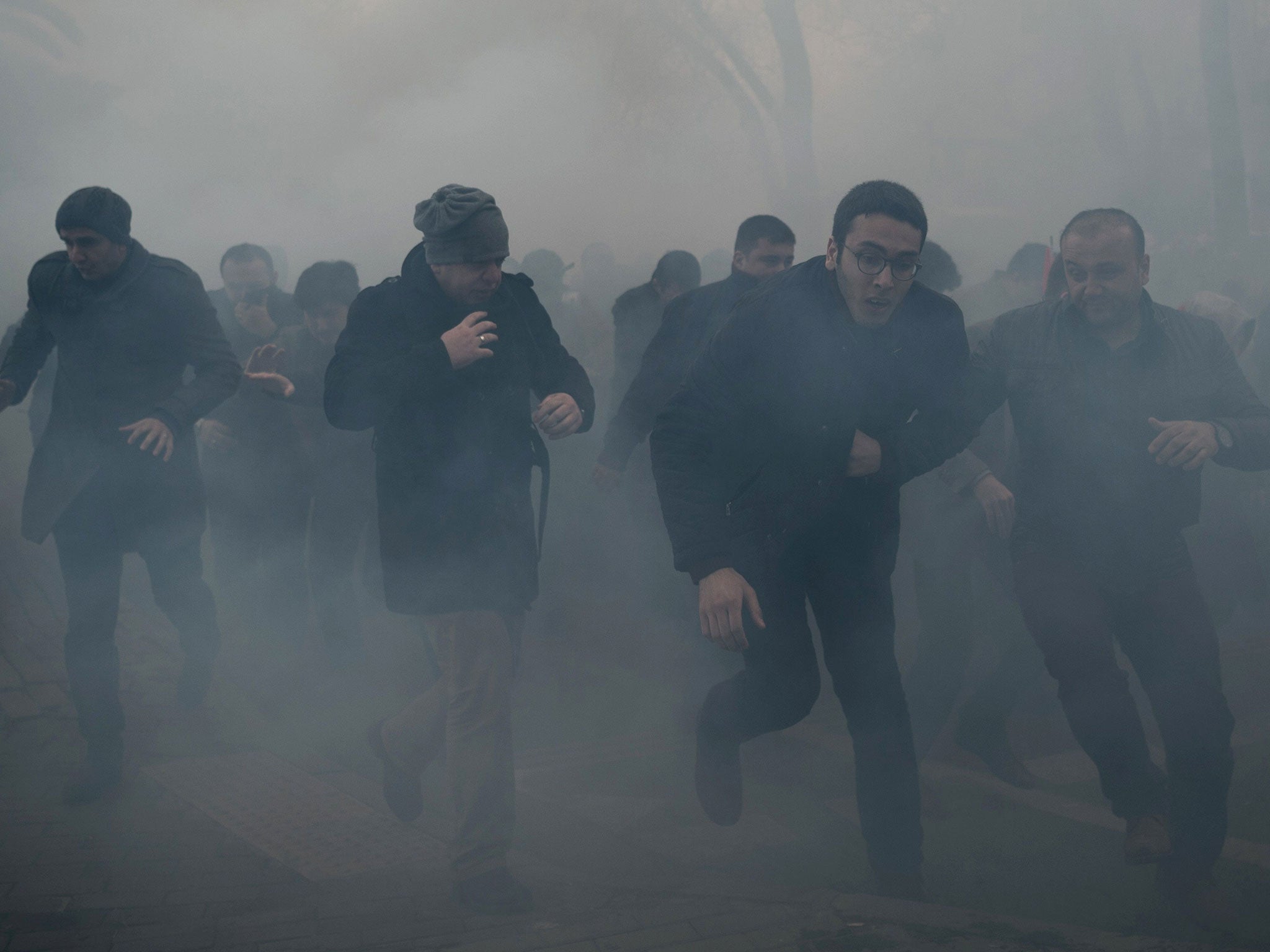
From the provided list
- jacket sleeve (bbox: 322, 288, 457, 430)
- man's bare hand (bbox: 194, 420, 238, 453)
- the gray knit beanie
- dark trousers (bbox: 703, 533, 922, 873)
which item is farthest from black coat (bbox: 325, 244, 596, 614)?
man's bare hand (bbox: 194, 420, 238, 453)

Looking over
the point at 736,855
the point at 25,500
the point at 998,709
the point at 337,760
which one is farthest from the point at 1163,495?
the point at 25,500

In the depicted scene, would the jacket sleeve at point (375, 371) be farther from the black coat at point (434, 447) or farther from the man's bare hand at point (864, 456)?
the man's bare hand at point (864, 456)

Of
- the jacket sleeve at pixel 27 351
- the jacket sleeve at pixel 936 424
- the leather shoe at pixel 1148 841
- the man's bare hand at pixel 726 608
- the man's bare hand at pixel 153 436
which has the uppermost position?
the jacket sleeve at pixel 27 351

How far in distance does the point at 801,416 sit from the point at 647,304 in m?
2.87

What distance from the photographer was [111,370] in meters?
3.79

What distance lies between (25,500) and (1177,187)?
30.5 ft

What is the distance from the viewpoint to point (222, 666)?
526 cm

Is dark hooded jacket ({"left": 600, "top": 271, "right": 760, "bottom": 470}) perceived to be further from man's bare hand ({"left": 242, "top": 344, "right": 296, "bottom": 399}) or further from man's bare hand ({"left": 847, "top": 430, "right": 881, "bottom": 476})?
man's bare hand ({"left": 847, "top": 430, "right": 881, "bottom": 476})

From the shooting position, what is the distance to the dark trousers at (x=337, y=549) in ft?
16.9

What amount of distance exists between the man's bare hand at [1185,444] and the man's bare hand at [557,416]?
1.44 meters

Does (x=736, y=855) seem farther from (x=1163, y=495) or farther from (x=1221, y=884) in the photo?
(x=1163, y=495)

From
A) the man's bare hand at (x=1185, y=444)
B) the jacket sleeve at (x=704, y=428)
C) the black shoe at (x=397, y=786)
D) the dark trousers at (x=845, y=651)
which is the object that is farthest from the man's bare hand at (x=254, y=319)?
the man's bare hand at (x=1185, y=444)

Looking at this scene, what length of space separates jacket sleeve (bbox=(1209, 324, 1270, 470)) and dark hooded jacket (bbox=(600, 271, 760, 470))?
1.64m

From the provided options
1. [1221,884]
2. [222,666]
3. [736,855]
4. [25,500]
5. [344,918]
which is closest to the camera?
[344,918]
